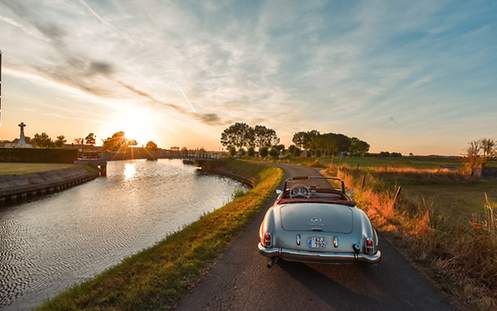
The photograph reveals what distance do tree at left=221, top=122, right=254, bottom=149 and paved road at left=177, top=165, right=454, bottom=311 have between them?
116 m

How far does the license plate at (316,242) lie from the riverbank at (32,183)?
2575 centimetres

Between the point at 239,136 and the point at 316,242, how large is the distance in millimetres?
117609

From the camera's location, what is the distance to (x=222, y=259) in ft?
19.7

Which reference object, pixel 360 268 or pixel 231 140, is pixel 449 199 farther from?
pixel 231 140

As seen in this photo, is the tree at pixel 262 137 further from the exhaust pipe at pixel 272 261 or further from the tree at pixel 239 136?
the exhaust pipe at pixel 272 261

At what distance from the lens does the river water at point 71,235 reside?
7977 mm

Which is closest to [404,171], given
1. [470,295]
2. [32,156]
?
[470,295]

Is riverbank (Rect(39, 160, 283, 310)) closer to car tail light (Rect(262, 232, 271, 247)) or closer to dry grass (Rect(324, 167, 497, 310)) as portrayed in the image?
car tail light (Rect(262, 232, 271, 247))

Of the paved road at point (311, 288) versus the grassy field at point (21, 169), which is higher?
the grassy field at point (21, 169)

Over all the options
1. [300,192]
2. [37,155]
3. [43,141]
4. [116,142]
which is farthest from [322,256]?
[116,142]

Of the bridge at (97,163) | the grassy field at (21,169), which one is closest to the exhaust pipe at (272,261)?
the grassy field at (21,169)

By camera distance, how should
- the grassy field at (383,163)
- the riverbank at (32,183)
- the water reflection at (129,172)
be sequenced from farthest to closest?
the water reflection at (129,172) → the grassy field at (383,163) → the riverbank at (32,183)

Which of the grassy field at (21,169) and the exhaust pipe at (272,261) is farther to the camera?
the grassy field at (21,169)

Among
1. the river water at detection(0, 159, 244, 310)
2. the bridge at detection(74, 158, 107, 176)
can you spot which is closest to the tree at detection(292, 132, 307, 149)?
the bridge at detection(74, 158, 107, 176)
